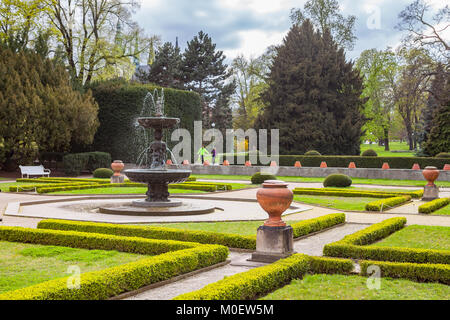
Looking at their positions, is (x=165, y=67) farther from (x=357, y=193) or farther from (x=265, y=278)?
(x=265, y=278)

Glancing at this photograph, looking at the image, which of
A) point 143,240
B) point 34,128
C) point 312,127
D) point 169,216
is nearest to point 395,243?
point 143,240

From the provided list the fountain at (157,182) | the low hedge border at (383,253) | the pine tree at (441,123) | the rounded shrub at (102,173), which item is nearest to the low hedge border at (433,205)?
the fountain at (157,182)

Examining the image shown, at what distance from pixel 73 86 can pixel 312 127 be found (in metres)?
19.0

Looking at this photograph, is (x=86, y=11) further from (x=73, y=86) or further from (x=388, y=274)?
(x=388, y=274)

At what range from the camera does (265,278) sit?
224 inches

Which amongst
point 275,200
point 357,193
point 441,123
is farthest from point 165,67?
point 275,200

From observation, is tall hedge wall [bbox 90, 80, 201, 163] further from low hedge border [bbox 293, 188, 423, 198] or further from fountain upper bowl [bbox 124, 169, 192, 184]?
fountain upper bowl [bbox 124, 169, 192, 184]

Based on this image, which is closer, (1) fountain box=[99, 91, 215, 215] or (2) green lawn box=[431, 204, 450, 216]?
(1) fountain box=[99, 91, 215, 215]

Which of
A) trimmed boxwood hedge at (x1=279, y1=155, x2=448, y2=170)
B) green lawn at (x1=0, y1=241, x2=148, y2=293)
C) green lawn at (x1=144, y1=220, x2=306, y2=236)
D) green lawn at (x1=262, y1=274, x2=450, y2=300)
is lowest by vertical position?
green lawn at (x1=262, y1=274, x2=450, y2=300)

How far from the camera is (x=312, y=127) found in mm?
40094

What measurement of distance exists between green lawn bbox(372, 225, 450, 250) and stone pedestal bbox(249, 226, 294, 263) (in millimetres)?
2215

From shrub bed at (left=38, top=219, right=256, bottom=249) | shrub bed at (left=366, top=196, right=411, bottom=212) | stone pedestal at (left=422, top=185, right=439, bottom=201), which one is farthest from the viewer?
stone pedestal at (left=422, top=185, right=439, bottom=201)

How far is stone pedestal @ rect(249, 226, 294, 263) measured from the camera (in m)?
7.25

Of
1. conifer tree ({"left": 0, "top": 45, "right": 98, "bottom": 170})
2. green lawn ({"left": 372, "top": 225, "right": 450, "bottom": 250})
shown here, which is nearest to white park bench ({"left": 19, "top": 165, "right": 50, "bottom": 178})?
conifer tree ({"left": 0, "top": 45, "right": 98, "bottom": 170})
